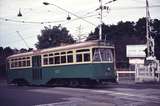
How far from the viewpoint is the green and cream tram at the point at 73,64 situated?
76.6 feet

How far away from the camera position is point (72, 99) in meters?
17.1

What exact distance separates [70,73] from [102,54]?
8.92 ft

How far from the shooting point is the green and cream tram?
23.4 metres

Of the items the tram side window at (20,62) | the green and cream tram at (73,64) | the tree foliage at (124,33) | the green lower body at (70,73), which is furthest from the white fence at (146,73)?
the tree foliage at (124,33)

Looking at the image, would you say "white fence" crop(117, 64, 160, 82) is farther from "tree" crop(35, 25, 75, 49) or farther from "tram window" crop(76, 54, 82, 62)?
"tree" crop(35, 25, 75, 49)

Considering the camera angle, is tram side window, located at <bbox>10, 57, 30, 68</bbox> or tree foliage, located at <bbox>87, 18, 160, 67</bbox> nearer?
tram side window, located at <bbox>10, 57, 30, 68</bbox>

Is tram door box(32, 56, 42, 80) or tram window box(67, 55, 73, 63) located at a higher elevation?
tram window box(67, 55, 73, 63)

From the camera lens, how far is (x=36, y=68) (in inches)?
1162

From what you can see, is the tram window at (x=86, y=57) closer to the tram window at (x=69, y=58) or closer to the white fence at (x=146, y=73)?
the tram window at (x=69, y=58)

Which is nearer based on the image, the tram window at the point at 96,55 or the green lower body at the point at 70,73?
the green lower body at the point at 70,73

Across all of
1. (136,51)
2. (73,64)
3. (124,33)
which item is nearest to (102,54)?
(73,64)

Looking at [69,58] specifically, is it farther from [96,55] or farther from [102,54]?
[102,54]

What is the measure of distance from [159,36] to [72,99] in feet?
60.0

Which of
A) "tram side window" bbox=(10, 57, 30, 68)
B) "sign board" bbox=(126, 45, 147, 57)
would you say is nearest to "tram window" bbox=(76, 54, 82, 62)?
"tram side window" bbox=(10, 57, 30, 68)
